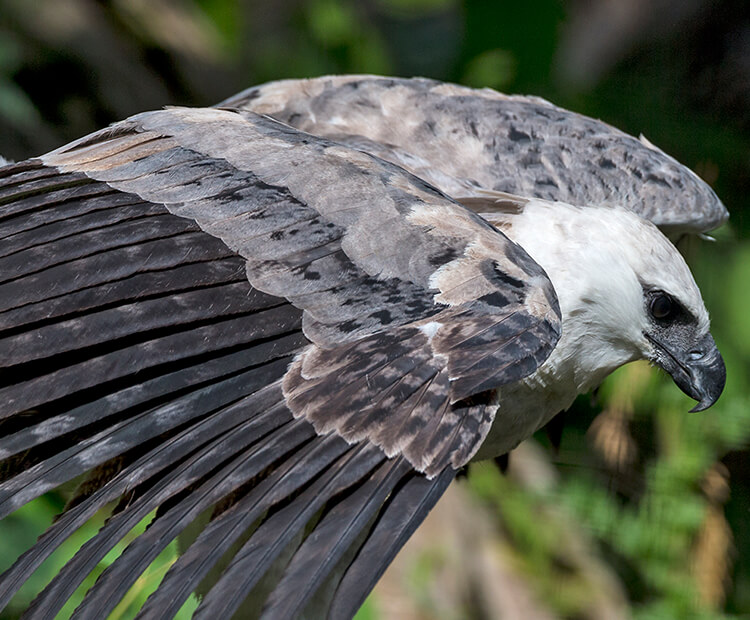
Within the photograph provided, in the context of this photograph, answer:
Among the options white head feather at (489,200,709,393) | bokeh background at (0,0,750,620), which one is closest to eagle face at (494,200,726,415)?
white head feather at (489,200,709,393)

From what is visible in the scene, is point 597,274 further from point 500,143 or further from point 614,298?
point 500,143

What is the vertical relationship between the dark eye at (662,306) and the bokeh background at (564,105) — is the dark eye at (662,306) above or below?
above

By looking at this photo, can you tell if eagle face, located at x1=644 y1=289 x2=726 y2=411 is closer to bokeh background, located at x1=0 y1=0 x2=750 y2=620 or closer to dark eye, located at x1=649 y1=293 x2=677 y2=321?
dark eye, located at x1=649 y1=293 x2=677 y2=321

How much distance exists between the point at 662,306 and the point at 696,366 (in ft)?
0.58

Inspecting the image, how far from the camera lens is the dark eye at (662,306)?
230 cm

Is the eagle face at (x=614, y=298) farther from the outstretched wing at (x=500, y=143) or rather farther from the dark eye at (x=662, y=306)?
the outstretched wing at (x=500, y=143)

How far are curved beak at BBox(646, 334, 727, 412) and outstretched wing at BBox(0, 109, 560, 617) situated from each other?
59 centimetres

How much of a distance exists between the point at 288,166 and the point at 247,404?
22.2 inches

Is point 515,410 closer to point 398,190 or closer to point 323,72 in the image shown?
point 398,190

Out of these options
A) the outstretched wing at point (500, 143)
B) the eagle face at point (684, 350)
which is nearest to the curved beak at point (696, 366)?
the eagle face at point (684, 350)

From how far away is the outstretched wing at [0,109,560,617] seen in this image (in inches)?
63.8

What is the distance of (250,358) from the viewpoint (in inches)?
70.5

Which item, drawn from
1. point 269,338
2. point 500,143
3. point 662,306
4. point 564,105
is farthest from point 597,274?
point 564,105

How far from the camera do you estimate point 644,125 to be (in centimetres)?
451
